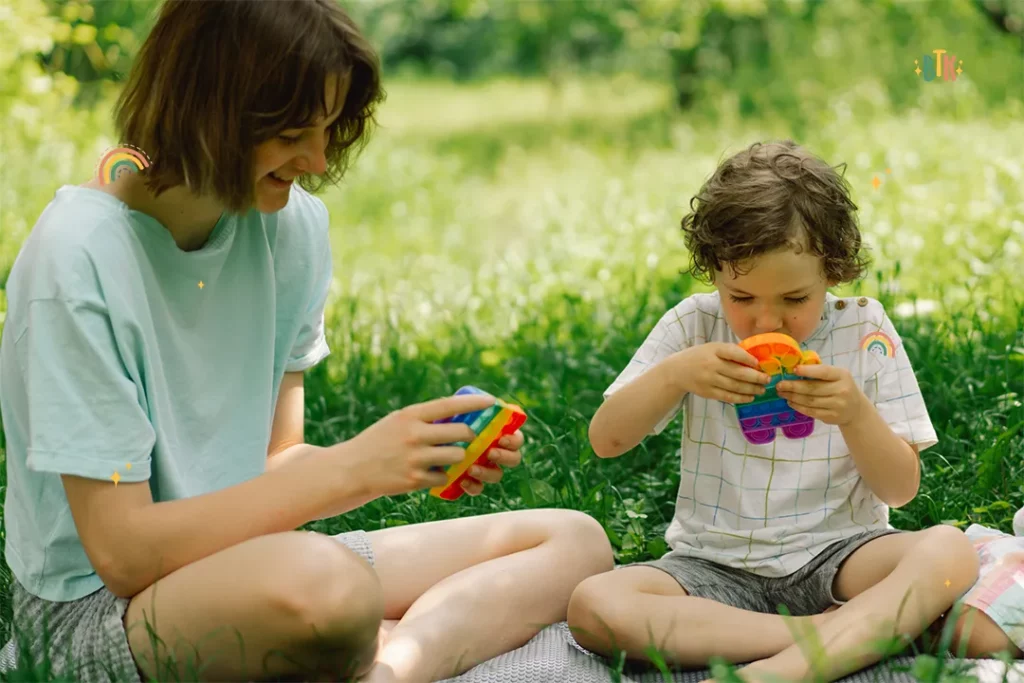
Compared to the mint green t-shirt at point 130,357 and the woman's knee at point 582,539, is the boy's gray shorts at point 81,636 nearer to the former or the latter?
the mint green t-shirt at point 130,357

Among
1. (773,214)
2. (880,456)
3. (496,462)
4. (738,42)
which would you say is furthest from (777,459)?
(738,42)

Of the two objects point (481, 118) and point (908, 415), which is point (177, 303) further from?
point (481, 118)

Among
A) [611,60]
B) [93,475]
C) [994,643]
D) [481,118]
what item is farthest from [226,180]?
[611,60]

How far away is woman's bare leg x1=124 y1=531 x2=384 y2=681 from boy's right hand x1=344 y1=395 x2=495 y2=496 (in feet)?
0.37

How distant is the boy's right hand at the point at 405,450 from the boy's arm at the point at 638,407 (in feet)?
1.47

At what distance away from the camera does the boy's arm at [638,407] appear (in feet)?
6.63

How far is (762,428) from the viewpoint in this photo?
2.10m

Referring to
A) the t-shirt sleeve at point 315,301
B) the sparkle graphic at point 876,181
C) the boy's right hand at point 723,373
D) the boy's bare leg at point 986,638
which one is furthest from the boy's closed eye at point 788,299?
the sparkle graphic at point 876,181

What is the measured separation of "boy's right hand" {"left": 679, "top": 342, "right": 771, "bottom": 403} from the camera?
1924mm

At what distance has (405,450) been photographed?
5.50 feet

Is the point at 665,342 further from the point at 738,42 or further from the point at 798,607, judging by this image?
the point at 738,42

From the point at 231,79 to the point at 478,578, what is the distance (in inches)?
36.6

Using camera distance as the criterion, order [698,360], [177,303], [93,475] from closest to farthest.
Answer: [93,475] → [177,303] → [698,360]

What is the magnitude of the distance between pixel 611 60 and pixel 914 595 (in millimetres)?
9430
